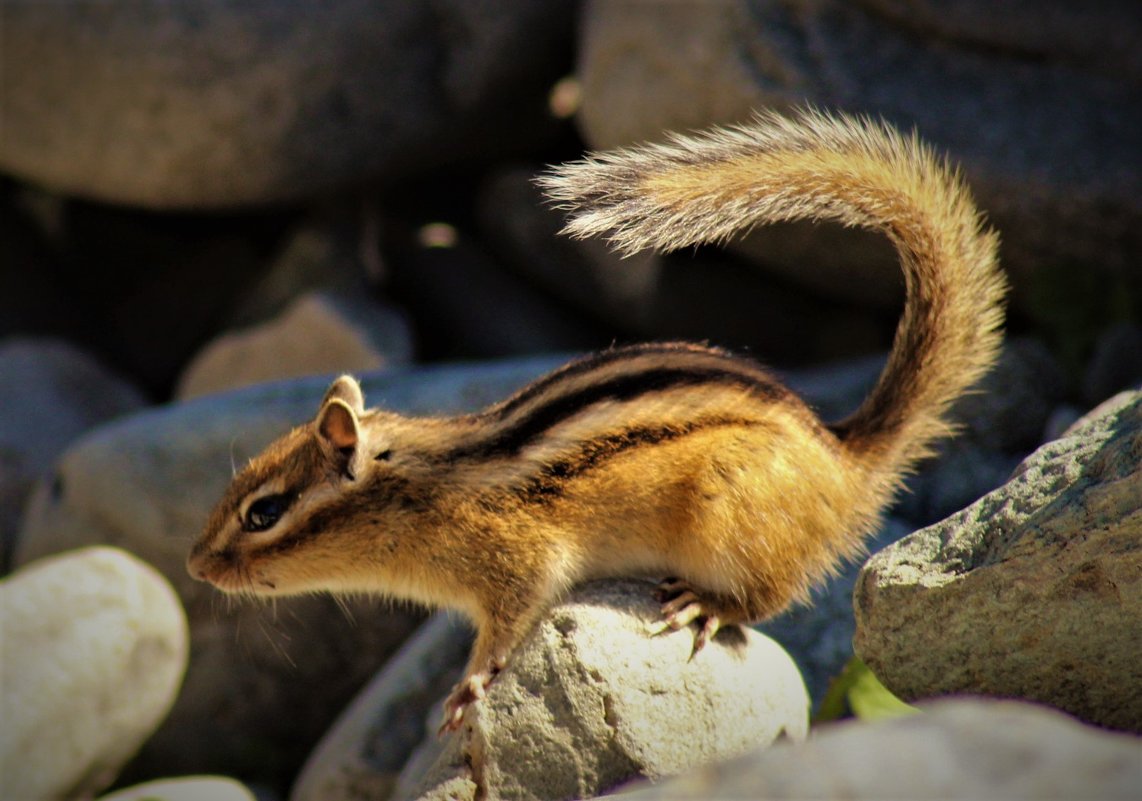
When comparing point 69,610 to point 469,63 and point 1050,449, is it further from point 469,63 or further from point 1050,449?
point 469,63

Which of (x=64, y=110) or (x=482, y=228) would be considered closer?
(x=64, y=110)

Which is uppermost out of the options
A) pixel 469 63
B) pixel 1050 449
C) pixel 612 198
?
pixel 469 63

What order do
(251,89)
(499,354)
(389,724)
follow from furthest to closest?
(499,354) → (251,89) → (389,724)

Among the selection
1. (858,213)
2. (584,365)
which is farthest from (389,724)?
(858,213)

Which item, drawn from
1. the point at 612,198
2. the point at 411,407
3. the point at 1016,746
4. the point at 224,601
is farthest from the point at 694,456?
the point at 224,601

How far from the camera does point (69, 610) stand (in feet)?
12.5

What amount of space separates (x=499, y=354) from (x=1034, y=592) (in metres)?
3.91

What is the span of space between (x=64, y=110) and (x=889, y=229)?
14.2ft

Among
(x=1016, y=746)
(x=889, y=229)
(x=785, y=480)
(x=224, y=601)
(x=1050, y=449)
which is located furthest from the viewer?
(x=224, y=601)

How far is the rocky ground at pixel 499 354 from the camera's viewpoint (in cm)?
261

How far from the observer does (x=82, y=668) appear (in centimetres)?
372

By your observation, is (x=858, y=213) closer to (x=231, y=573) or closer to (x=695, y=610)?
(x=695, y=610)

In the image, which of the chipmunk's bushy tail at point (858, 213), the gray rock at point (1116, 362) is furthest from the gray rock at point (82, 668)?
the gray rock at point (1116, 362)

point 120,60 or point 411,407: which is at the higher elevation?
point 120,60
